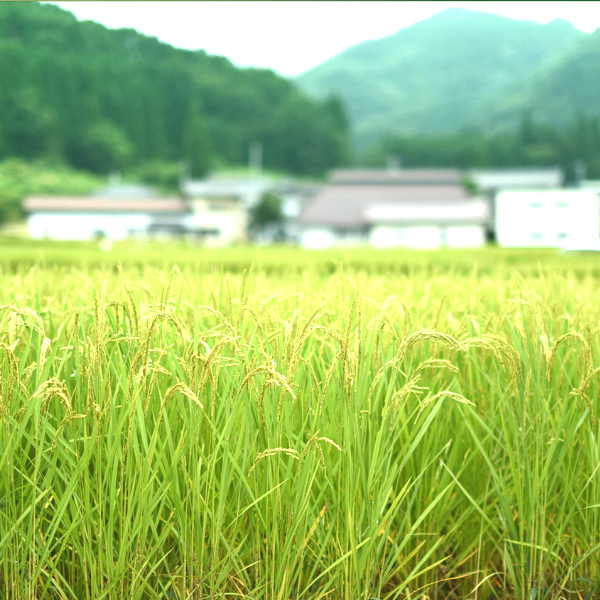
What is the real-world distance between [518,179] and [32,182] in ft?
179

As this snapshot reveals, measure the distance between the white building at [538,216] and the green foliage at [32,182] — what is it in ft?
144

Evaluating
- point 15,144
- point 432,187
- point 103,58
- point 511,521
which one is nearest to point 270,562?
point 511,521

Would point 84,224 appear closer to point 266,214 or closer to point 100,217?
point 100,217

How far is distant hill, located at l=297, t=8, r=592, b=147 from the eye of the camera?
108938 millimetres

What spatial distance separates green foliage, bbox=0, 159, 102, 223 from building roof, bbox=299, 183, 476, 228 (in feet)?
93.6

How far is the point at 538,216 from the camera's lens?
47.2 metres

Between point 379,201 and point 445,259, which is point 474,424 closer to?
point 445,259

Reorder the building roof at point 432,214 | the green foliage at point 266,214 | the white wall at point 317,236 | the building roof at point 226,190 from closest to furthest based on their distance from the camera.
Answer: the building roof at point 432,214 → the white wall at point 317,236 → the green foliage at point 266,214 → the building roof at point 226,190

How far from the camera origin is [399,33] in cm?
13962

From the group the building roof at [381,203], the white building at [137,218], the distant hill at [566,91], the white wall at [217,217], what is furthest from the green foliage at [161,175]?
the distant hill at [566,91]

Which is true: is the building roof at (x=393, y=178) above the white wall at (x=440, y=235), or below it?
above

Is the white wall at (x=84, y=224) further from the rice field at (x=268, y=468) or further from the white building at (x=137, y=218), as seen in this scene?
the rice field at (x=268, y=468)

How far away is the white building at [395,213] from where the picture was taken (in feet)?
146

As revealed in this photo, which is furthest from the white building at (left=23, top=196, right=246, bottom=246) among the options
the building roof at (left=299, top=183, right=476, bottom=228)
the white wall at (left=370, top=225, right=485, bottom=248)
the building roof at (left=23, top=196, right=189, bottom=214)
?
the white wall at (left=370, top=225, right=485, bottom=248)
